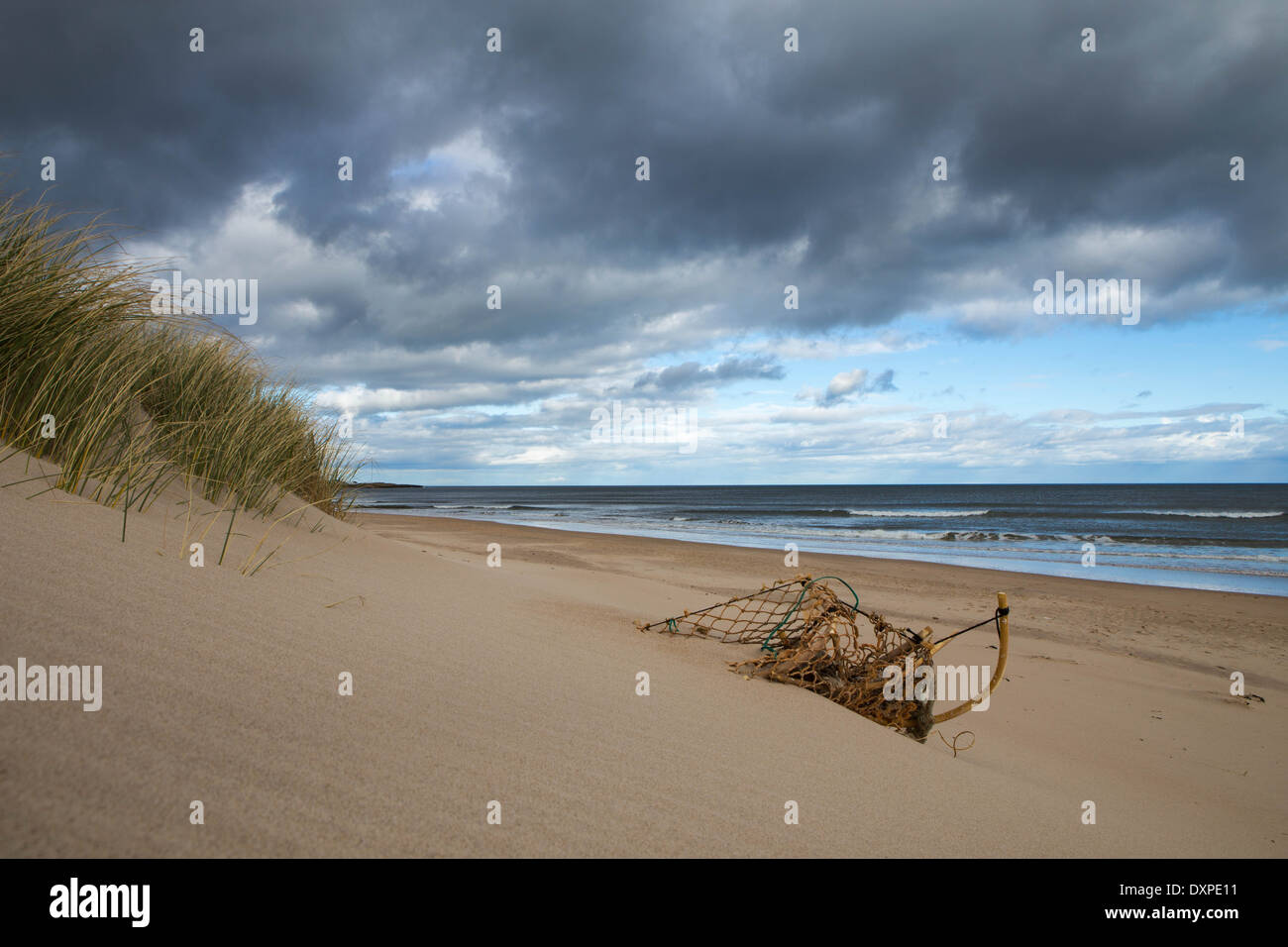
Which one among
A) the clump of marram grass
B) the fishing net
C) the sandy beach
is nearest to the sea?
the clump of marram grass

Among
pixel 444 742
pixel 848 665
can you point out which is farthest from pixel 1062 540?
pixel 444 742

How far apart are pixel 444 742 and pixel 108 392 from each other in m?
3.29

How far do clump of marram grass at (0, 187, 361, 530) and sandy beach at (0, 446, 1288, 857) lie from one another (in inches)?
13.0

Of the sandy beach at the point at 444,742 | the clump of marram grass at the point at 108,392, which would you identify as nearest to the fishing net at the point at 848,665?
the sandy beach at the point at 444,742

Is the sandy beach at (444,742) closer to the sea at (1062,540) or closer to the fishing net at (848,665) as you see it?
the fishing net at (848,665)

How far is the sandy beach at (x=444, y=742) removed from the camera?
1306 mm

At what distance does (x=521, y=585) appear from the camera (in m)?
5.60

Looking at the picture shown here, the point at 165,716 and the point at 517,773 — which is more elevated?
the point at 165,716

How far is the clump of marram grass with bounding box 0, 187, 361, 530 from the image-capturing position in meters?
3.28

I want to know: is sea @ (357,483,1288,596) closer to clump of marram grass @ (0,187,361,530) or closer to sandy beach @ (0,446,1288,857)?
clump of marram grass @ (0,187,361,530)

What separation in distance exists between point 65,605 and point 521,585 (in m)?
3.76
